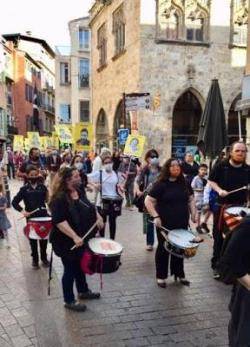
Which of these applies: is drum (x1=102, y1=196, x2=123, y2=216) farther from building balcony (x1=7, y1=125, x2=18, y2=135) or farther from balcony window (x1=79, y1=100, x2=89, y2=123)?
building balcony (x1=7, y1=125, x2=18, y2=135)

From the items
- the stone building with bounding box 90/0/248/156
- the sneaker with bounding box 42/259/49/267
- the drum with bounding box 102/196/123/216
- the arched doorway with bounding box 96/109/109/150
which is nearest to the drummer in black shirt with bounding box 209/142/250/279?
the drum with bounding box 102/196/123/216

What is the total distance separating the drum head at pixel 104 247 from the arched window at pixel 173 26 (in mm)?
18476

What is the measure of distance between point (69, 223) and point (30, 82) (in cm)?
5866

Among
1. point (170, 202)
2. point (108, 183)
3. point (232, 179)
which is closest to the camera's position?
point (170, 202)

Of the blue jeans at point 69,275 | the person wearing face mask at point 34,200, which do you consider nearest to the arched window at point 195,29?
the person wearing face mask at point 34,200

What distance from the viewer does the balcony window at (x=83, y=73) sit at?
4331 centimetres

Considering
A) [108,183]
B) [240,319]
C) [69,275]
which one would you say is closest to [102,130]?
[108,183]

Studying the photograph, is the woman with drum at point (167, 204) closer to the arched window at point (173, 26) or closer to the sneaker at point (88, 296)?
the sneaker at point (88, 296)

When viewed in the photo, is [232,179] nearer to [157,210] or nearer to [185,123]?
[157,210]

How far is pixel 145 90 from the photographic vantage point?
2152 cm

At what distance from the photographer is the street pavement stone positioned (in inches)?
168

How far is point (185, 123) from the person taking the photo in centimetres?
2348

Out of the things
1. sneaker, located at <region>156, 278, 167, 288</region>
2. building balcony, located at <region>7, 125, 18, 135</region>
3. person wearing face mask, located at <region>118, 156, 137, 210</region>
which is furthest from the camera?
building balcony, located at <region>7, 125, 18, 135</region>

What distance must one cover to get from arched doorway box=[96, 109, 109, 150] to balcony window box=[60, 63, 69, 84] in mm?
21206
